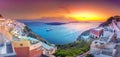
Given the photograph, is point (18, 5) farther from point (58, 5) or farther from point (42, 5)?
point (58, 5)

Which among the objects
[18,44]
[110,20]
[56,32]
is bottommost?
[18,44]

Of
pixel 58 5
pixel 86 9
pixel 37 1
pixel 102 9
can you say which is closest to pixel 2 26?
pixel 37 1

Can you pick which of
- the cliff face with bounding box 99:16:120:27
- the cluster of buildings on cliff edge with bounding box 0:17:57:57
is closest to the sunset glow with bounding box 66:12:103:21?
the cliff face with bounding box 99:16:120:27

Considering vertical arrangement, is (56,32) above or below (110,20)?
below

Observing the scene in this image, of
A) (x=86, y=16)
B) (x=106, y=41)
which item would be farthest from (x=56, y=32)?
(x=106, y=41)

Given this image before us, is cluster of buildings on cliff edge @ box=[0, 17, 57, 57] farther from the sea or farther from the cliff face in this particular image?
the cliff face

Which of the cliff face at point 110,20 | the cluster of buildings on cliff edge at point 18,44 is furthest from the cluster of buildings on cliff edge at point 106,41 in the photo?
the cluster of buildings on cliff edge at point 18,44

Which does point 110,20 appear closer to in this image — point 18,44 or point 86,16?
point 86,16
